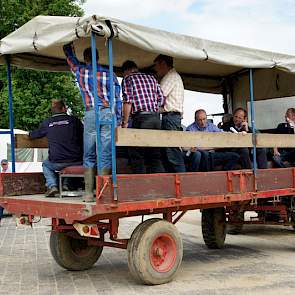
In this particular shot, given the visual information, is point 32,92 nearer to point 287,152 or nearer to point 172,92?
point 287,152

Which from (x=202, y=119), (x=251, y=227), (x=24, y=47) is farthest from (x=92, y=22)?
(x=251, y=227)

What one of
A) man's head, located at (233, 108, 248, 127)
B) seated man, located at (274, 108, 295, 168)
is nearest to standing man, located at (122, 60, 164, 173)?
man's head, located at (233, 108, 248, 127)

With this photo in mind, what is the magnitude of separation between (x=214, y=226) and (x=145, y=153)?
2761mm

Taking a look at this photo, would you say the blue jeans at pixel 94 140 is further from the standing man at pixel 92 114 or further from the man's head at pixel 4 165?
the man's head at pixel 4 165

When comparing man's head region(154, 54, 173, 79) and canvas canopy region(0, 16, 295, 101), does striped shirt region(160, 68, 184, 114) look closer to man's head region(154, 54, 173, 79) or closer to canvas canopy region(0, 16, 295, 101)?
man's head region(154, 54, 173, 79)

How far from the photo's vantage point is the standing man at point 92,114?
6.37 metres

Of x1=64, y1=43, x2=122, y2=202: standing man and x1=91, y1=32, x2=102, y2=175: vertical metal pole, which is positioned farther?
x1=64, y1=43, x2=122, y2=202: standing man

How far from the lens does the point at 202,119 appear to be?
882 centimetres

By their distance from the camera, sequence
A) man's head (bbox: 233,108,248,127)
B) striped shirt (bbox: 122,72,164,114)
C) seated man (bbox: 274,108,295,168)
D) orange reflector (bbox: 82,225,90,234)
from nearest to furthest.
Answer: orange reflector (bbox: 82,225,90,234)
striped shirt (bbox: 122,72,164,114)
man's head (bbox: 233,108,248,127)
seated man (bbox: 274,108,295,168)

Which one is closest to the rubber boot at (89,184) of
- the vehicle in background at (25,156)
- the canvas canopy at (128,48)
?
the canvas canopy at (128,48)

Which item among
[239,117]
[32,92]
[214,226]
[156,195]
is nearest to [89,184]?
[156,195]

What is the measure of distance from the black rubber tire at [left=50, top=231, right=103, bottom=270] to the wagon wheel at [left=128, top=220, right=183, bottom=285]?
1.54 meters

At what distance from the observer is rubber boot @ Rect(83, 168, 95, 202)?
6273 millimetres

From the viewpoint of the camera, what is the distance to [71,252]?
7.84 meters
